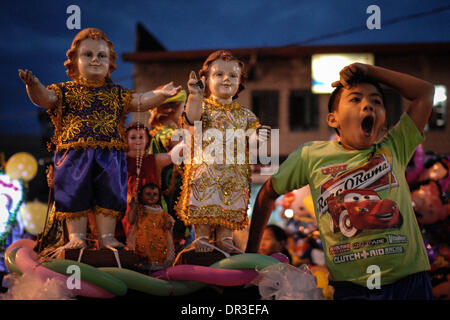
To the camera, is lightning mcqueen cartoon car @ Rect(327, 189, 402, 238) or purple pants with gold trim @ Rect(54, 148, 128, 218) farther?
purple pants with gold trim @ Rect(54, 148, 128, 218)

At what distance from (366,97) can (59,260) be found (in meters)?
1.84

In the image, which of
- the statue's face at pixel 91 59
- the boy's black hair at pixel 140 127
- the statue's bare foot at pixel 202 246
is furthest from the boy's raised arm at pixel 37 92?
the statue's bare foot at pixel 202 246

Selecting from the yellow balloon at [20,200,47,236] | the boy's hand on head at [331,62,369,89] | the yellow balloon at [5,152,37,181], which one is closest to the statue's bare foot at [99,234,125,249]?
the boy's hand on head at [331,62,369,89]

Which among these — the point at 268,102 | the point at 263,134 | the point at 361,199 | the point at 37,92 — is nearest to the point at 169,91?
the point at 263,134

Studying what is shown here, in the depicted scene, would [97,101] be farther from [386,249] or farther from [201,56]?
[201,56]

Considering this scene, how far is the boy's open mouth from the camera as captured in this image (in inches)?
101

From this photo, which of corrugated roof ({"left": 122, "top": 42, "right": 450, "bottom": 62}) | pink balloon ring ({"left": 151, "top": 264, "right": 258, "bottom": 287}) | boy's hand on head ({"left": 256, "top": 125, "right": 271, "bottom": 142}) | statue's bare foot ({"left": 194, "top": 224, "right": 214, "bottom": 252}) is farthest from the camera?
corrugated roof ({"left": 122, "top": 42, "right": 450, "bottom": 62})

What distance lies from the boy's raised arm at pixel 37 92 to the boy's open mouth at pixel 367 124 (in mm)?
1749

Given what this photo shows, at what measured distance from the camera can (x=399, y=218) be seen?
242 cm

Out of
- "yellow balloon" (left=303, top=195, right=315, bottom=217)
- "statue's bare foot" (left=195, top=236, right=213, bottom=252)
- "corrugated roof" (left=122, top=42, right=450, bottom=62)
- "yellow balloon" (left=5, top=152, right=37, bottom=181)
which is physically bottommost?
"statue's bare foot" (left=195, top=236, right=213, bottom=252)

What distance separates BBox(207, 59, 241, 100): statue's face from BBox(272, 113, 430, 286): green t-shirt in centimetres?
61

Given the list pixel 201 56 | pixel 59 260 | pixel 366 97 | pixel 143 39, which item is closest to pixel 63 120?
pixel 59 260

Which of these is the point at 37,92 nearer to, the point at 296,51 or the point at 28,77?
the point at 28,77

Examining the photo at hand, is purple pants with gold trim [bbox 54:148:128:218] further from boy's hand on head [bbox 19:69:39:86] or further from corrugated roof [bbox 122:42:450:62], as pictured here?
corrugated roof [bbox 122:42:450:62]
